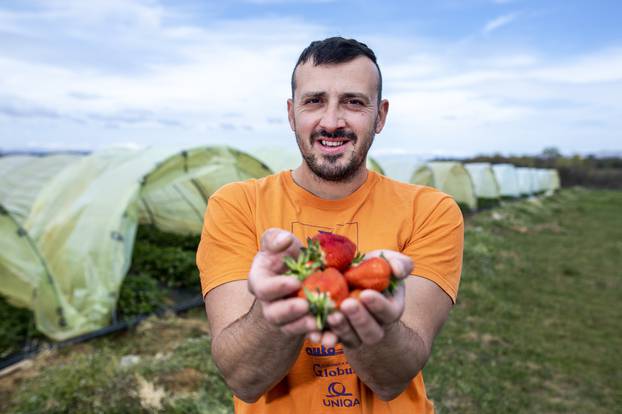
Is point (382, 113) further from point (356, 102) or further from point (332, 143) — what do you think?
point (332, 143)

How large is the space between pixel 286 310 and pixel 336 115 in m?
1.08

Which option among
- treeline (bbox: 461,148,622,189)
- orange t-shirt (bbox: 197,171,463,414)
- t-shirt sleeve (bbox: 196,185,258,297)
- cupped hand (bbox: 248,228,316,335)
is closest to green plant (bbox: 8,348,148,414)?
orange t-shirt (bbox: 197,171,463,414)

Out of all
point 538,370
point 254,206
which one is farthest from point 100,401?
point 538,370

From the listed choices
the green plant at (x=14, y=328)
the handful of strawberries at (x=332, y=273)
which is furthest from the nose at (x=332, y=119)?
the green plant at (x=14, y=328)

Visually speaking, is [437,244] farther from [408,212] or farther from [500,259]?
[500,259]

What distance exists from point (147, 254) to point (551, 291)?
867cm

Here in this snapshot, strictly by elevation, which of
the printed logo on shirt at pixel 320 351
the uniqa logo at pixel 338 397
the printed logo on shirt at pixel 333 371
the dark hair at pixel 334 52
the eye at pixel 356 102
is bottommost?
the uniqa logo at pixel 338 397

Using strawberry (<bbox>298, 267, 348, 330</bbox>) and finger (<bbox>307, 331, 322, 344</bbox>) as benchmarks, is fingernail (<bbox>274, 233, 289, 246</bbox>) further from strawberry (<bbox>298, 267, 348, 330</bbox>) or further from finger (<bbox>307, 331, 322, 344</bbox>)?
finger (<bbox>307, 331, 322, 344</bbox>)

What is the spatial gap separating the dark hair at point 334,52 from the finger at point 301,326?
1260 mm

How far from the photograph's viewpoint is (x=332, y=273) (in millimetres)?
1529

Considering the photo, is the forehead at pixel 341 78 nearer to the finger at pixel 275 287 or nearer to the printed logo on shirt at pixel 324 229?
the printed logo on shirt at pixel 324 229

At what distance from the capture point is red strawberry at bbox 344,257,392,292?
5.01 feet

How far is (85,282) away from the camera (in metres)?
7.25

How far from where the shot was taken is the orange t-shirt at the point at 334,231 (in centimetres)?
214
